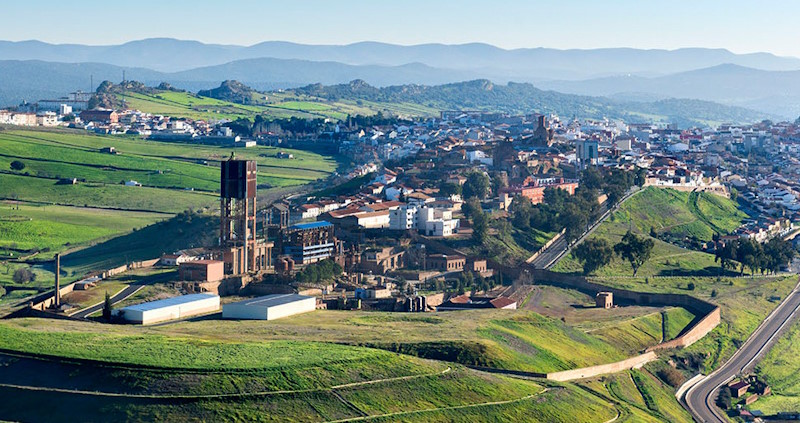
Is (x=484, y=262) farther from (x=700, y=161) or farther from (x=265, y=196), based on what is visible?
(x=700, y=161)

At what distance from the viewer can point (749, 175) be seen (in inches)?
5325

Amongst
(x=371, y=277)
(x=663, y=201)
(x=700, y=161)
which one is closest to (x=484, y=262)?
(x=371, y=277)

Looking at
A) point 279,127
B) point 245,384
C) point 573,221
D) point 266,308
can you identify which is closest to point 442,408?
point 245,384

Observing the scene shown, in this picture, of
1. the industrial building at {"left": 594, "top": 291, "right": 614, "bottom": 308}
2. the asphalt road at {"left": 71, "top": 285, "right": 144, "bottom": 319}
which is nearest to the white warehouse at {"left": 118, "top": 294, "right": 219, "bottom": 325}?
the asphalt road at {"left": 71, "top": 285, "right": 144, "bottom": 319}

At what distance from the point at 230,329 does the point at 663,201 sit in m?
57.6

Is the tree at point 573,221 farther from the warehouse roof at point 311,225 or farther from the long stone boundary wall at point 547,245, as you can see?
the warehouse roof at point 311,225

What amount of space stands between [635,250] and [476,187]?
1638 cm

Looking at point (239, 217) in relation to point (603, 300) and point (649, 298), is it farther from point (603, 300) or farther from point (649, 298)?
point (649, 298)

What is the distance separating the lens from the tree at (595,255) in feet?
272

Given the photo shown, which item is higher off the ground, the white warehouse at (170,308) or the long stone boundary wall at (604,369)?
the white warehouse at (170,308)

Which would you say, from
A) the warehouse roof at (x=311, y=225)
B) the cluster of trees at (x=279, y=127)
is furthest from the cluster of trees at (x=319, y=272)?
the cluster of trees at (x=279, y=127)

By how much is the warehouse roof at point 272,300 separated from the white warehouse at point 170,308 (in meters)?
1.60

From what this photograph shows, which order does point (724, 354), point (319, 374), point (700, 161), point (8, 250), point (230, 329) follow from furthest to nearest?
point (700, 161), point (8, 250), point (724, 354), point (230, 329), point (319, 374)

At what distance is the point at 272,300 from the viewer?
207 ft
